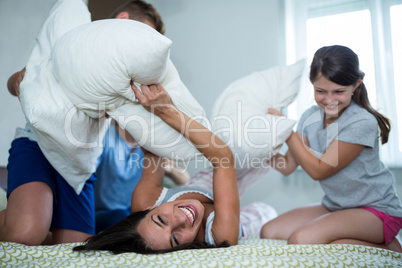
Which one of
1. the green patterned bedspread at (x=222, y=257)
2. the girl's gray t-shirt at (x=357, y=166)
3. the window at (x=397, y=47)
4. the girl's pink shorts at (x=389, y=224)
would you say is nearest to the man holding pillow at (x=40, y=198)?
the green patterned bedspread at (x=222, y=257)

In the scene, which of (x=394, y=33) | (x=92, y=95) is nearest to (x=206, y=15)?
(x=394, y=33)

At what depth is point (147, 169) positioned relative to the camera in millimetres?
1137

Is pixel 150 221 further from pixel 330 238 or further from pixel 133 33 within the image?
pixel 330 238

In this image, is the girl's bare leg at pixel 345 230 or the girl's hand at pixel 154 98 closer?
the girl's hand at pixel 154 98

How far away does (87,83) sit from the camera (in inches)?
35.1

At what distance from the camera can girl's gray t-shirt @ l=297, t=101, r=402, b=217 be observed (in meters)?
1.08

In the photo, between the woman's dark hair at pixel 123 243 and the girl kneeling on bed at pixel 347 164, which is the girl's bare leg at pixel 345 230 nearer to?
the girl kneeling on bed at pixel 347 164

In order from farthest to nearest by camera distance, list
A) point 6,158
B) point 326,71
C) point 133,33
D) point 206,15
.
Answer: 1. point 206,15
2. point 6,158
3. point 326,71
4. point 133,33

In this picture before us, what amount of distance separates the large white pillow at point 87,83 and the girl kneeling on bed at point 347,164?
388 millimetres

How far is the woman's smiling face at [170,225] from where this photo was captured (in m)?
0.87

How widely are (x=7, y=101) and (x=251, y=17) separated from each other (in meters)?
1.26

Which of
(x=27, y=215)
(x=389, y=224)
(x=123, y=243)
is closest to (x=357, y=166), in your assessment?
(x=389, y=224)

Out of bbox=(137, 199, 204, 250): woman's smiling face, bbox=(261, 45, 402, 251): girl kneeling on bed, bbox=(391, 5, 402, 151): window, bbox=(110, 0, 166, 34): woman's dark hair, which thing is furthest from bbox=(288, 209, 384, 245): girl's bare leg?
bbox=(110, 0, 166, 34): woman's dark hair

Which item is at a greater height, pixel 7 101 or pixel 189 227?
pixel 7 101
